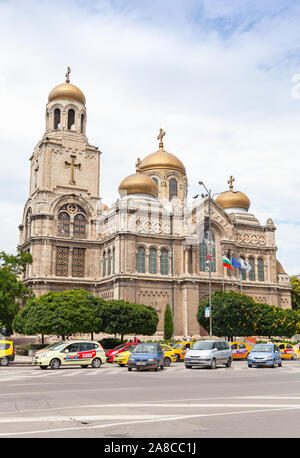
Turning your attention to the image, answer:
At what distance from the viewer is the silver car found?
24797 millimetres

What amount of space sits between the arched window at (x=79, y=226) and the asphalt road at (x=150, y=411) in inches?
1618

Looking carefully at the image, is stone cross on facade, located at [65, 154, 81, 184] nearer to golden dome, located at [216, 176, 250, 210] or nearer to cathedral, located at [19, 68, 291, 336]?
cathedral, located at [19, 68, 291, 336]

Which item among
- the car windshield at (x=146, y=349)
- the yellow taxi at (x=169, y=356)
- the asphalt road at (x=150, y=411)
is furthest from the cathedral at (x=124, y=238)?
the asphalt road at (x=150, y=411)

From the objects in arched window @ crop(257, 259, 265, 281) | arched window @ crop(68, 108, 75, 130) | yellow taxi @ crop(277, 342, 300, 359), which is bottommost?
yellow taxi @ crop(277, 342, 300, 359)

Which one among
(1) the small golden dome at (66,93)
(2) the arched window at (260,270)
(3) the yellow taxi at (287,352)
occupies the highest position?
(1) the small golden dome at (66,93)

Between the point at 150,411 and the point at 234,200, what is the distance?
57249mm

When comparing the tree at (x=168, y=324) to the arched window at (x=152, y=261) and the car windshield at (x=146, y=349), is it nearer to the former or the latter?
the arched window at (x=152, y=261)

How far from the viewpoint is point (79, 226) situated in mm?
57000

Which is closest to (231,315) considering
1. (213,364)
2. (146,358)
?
(213,364)

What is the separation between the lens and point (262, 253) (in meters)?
62.7

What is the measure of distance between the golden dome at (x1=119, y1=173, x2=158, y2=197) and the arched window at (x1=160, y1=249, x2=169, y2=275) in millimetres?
8315

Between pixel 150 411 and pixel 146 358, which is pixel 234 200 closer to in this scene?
pixel 146 358

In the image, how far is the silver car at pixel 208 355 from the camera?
24797 millimetres

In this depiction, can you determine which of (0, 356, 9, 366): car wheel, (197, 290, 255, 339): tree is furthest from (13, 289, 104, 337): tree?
(197, 290, 255, 339): tree
